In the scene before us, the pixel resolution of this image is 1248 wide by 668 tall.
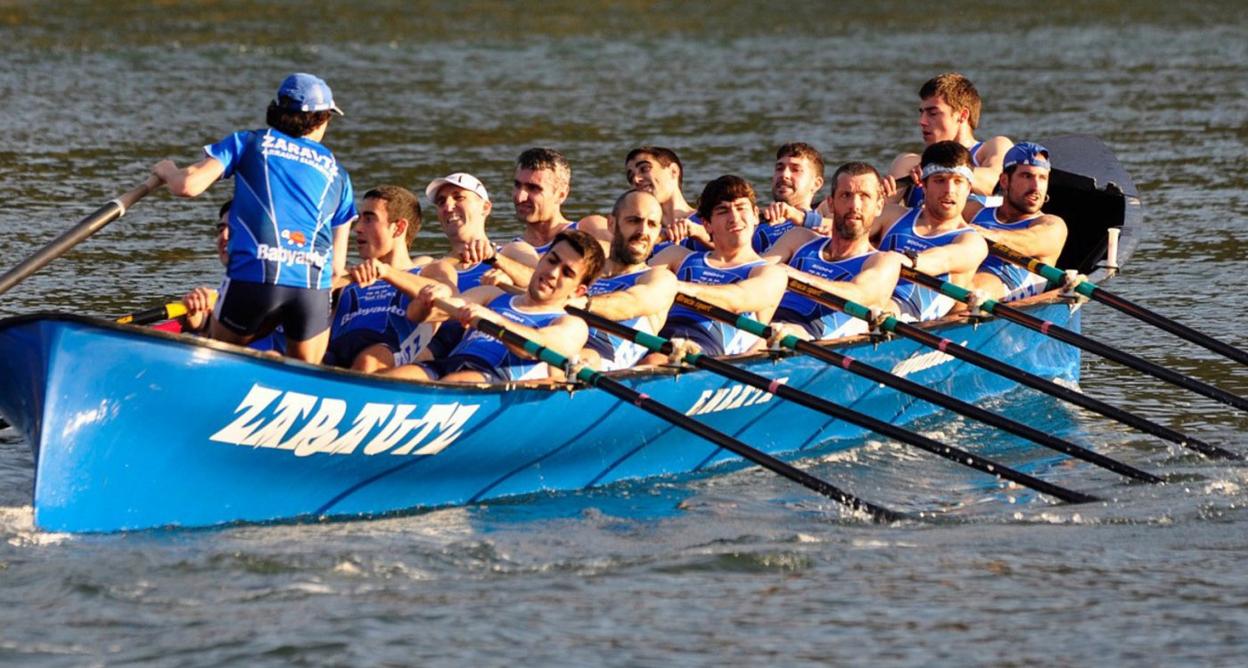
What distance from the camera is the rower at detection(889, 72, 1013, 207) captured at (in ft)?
42.0

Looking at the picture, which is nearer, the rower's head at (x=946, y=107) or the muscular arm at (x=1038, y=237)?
the muscular arm at (x=1038, y=237)

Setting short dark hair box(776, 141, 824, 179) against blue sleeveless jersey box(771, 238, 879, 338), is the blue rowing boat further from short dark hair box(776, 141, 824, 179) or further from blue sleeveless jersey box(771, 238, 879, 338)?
short dark hair box(776, 141, 824, 179)

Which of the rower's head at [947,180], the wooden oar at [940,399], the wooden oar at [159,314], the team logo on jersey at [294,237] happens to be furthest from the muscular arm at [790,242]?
the team logo on jersey at [294,237]

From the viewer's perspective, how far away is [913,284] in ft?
37.7

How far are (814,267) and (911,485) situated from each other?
169cm

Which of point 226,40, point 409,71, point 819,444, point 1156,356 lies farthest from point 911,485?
point 226,40

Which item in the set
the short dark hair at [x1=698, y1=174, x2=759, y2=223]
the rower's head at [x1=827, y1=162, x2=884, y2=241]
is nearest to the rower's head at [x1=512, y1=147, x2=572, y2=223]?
the short dark hair at [x1=698, y1=174, x2=759, y2=223]

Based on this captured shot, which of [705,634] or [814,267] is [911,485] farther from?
[705,634]

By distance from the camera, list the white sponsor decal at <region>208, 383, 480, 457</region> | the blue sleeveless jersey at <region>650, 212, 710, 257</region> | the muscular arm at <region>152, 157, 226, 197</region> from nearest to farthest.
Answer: the muscular arm at <region>152, 157, 226, 197</region>
the white sponsor decal at <region>208, 383, 480, 457</region>
the blue sleeveless jersey at <region>650, 212, 710, 257</region>

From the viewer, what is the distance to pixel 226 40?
94.0ft

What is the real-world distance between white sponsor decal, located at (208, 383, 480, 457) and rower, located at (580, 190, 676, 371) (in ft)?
3.50

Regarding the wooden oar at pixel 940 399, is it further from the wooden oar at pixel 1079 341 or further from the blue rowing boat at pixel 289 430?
the wooden oar at pixel 1079 341

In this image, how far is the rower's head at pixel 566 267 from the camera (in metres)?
9.26

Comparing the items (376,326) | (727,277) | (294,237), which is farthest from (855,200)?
(294,237)
